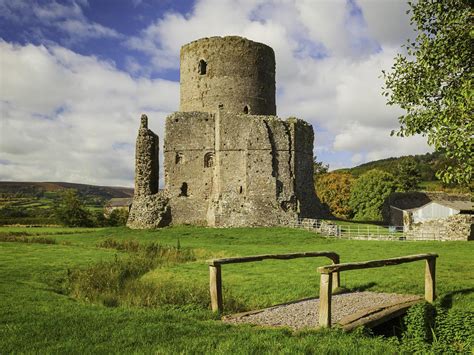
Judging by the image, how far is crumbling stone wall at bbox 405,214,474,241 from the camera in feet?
78.7

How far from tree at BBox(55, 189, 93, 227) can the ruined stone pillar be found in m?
16.8

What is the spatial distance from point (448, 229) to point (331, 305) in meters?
18.7

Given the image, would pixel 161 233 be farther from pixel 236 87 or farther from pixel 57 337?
pixel 57 337

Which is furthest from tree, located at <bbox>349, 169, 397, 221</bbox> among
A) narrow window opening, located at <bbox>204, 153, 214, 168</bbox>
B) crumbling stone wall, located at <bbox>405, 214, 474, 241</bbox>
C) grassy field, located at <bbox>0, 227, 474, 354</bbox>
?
grassy field, located at <bbox>0, 227, 474, 354</bbox>

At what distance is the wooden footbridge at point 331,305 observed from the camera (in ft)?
24.8

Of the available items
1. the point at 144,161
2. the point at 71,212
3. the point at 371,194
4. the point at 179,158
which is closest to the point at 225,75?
the point at 179,158

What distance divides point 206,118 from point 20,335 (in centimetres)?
2835

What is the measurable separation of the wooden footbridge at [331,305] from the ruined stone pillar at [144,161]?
25.7 meters

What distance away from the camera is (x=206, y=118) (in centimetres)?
3400

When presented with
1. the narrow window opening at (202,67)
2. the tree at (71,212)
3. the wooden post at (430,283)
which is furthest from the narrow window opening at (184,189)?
the wooden post at (430,283)

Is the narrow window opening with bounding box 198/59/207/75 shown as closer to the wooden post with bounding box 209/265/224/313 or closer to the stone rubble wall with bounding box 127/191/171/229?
the stone rubble wall with bounding box 127/191/171/229

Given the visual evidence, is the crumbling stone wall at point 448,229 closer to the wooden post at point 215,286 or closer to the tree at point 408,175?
the wooden post at point 215,286

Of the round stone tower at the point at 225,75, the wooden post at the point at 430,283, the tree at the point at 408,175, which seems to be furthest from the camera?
the tree at the point at 408,175

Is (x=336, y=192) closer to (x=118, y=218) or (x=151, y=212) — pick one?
(x=118, y=218)
